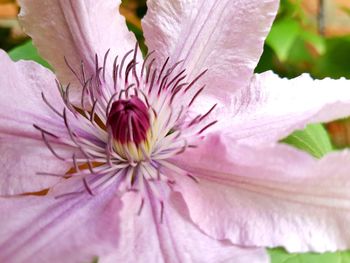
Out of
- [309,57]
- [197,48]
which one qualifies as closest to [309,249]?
[197,48]

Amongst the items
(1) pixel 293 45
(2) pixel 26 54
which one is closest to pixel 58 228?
(2) pixel 26 54

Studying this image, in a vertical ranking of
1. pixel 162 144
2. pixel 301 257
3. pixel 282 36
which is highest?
pixel 282 36

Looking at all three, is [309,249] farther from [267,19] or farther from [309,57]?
[309,57]

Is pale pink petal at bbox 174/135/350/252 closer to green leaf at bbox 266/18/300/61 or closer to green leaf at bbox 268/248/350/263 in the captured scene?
green leaf at bbox 268/248/350/263

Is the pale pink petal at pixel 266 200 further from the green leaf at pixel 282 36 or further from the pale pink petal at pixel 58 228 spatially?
the green leaf at pixel 282 36

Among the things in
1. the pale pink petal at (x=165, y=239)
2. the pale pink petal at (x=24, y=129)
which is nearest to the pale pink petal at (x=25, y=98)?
the pale pink petal at (x=24, y=129)

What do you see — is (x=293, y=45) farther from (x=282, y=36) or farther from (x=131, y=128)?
(x=131, y=128)
